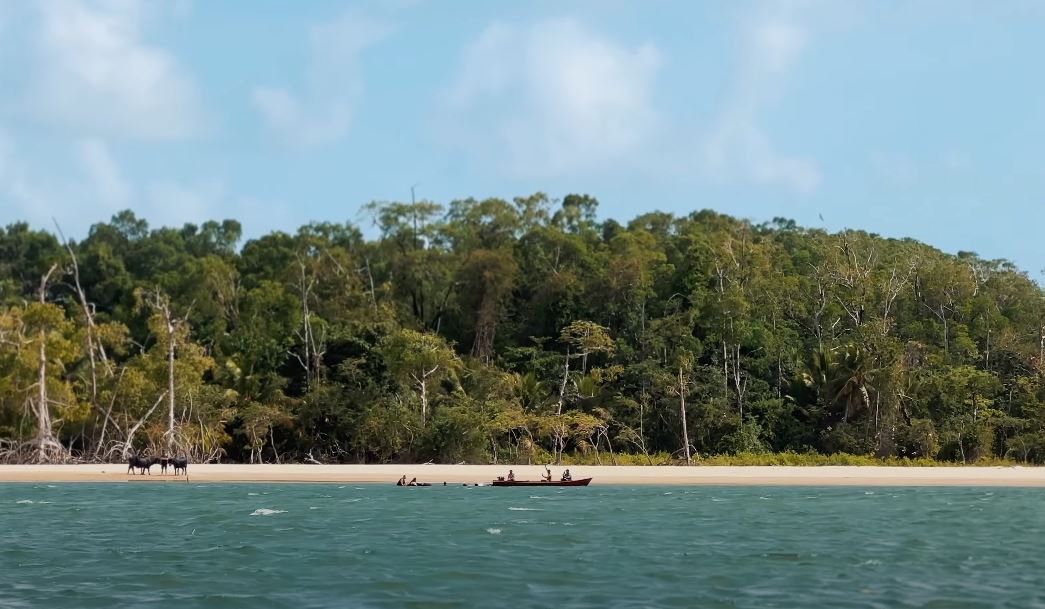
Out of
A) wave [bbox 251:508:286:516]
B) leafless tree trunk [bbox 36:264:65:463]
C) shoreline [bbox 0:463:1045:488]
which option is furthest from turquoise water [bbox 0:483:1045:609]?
leafless tree trunk [bbox 36:264:65:463]

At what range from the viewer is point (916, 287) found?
62531 mm

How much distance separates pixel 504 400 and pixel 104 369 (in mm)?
18985

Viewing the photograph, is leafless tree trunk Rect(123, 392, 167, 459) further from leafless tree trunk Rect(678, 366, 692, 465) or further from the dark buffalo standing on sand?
leafless tree trunk Rect(678, 366, 692, 465)

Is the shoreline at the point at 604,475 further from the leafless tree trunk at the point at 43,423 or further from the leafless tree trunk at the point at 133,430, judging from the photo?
the leafless tree trunk at the point at 43,423

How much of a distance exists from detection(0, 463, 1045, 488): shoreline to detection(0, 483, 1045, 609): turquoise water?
4.12m

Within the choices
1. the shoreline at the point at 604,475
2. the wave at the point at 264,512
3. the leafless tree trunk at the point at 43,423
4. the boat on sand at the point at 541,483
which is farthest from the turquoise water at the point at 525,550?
the leafless tree trunk at the point at 43,423

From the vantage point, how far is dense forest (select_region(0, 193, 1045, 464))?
5072 centimetres

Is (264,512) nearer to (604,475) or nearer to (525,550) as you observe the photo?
(525,550)

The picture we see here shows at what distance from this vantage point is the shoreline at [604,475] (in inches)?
1639

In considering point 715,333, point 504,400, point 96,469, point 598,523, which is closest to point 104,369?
point 96,469

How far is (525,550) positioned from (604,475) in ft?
67.1

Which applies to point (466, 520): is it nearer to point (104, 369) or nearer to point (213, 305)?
point (104, 369)

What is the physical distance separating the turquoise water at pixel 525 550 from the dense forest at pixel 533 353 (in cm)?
1358

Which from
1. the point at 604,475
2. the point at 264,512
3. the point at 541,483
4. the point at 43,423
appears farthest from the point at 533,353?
the point at 264,512
